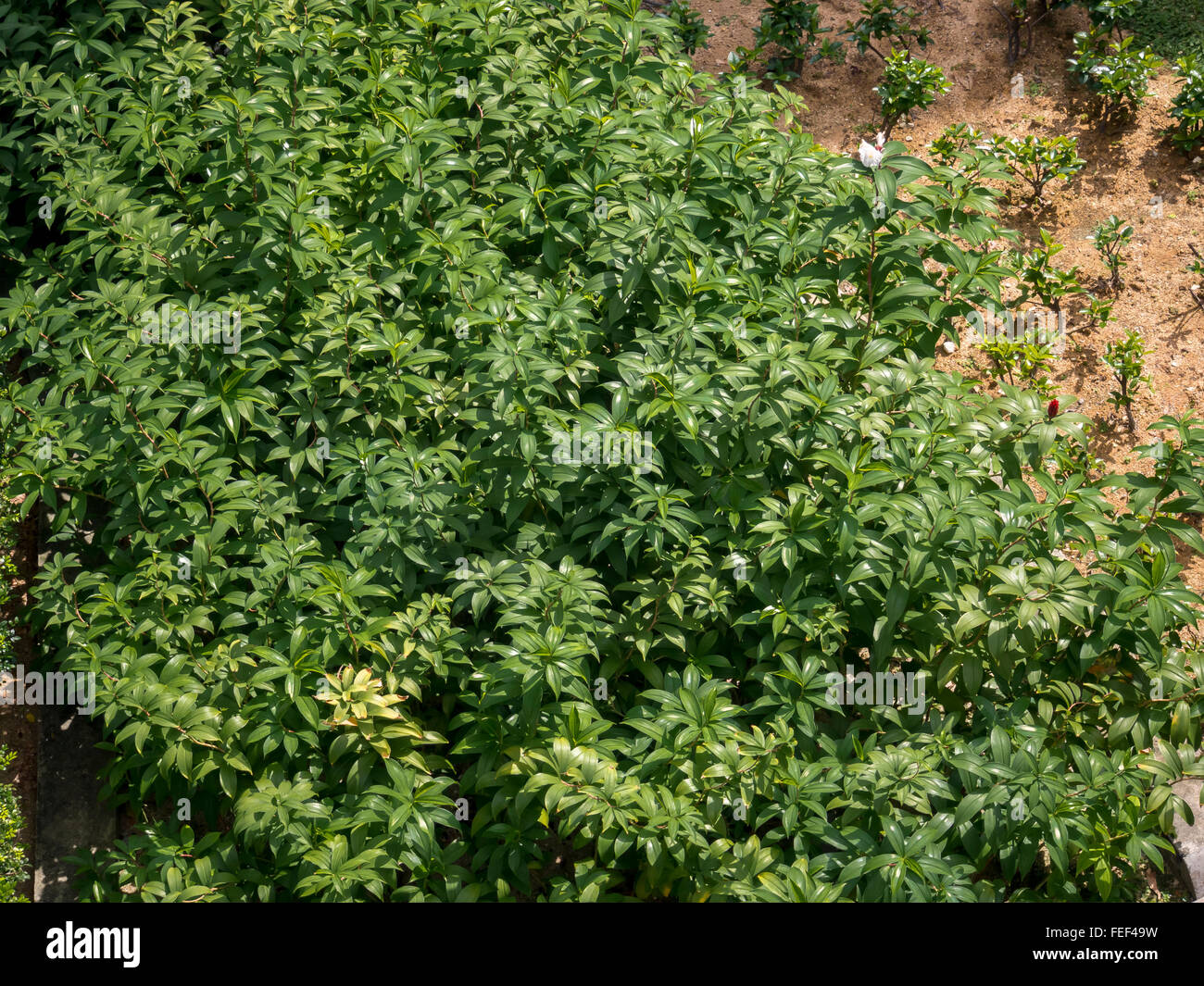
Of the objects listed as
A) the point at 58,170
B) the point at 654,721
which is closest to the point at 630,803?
the point at 654,721

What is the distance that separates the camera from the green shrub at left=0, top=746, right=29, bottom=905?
4156 mm

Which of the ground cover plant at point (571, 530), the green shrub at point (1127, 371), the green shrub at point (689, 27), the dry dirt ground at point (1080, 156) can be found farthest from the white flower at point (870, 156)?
the green shrub at point (689, 27)

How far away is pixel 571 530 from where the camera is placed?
418 cm

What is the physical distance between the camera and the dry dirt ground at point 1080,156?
5.97 metres

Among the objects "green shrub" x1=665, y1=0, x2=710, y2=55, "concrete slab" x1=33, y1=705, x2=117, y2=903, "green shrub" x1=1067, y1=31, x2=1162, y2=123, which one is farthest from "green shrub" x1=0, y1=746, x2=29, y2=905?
"green shrub" x1=1067, y1=31, x2=1162, y2=123

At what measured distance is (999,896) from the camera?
3.84m

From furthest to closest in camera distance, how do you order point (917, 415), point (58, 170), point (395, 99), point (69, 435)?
point (58, 170), point (395, 99), point (69, 435), point (917, 415)

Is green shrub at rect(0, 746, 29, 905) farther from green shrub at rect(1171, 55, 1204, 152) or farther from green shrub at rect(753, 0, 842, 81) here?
green shrub at rect(1171, 55, 1204, 152)

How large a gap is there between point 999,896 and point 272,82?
4513mm

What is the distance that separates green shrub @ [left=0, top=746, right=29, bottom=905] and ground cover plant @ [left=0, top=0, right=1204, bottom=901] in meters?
0.33

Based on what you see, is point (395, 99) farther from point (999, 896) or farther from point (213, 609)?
point (999, 896)

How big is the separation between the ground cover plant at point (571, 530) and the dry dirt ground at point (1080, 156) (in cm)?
177

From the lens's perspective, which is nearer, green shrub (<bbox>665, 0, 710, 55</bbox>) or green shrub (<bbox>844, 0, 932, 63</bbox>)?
green shrub (<bbox>665, 0, 710, 55</bbox>)

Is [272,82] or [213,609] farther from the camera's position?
[272,82]
